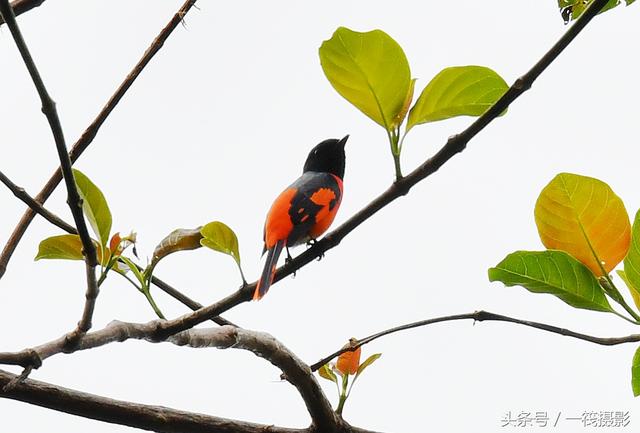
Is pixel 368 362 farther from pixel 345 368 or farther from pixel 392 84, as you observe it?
pixel 392 84

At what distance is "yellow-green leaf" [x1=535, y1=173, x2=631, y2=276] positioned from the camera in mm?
1243

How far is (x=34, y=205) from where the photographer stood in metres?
1.39

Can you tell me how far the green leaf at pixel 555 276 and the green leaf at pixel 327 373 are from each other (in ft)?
1.70

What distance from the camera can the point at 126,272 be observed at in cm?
133

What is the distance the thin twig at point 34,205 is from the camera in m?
1.33

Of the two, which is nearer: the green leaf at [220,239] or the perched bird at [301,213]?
the green leaf at [220,239]

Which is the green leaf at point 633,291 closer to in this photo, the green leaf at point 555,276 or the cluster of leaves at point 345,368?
the green leaf at point 555,276

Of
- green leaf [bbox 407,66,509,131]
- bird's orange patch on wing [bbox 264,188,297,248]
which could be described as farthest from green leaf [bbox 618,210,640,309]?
bird's orange patch on wing [bbox 264,188,297,248]

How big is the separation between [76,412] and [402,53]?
755 mm

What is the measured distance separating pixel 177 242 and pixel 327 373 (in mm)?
457

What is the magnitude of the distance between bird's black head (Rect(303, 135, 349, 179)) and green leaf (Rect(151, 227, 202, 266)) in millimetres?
1771

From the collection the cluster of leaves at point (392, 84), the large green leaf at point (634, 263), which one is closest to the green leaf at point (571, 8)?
the cluster of leaves at point (392, 84)

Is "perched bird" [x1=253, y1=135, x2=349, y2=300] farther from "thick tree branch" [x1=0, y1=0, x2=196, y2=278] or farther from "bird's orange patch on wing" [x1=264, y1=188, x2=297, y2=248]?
"thick tree branch" [x1=0, y1=0, x2=196, y2=278]

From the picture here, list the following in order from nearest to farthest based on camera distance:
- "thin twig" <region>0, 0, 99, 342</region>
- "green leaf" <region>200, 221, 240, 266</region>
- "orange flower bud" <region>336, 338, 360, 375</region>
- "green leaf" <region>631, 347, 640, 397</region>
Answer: "thin twig" <region>0, 0, 99, 342</region> < "green leaf" <region>631, 347, 640, 397</region> < "green leaf" <region>200, 221, 240, 266</region> < "orange flower bud" <region>336, 338, 360, 375</region>
